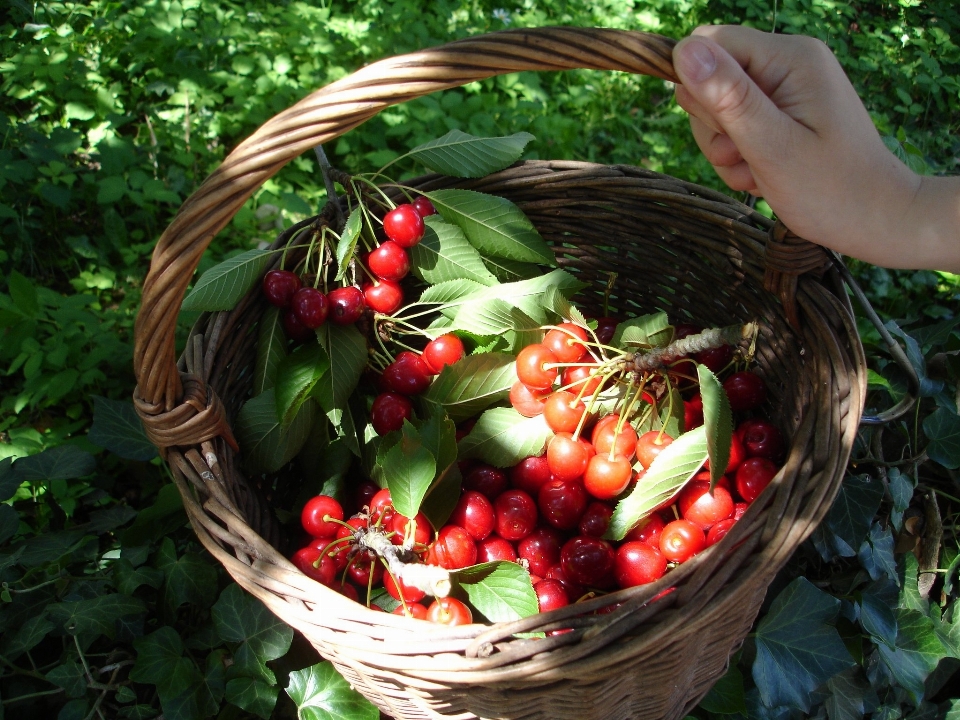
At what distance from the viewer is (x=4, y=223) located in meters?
2.26

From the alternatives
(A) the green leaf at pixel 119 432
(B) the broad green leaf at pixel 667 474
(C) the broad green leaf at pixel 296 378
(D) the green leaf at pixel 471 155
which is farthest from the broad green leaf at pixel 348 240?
(B) the broad green leaf at pixel 667 474

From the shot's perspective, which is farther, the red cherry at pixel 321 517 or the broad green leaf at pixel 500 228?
the broad green leaf at pixel 500 228

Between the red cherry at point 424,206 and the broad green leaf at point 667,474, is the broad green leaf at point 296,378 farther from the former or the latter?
the broad green leaf at point 667,474

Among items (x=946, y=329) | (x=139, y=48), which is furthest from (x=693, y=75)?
(x=139, y=48)

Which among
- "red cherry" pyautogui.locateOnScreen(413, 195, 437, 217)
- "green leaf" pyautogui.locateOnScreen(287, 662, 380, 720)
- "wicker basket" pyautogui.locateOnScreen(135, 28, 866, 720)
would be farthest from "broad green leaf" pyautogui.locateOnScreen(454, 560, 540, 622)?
"red cherry" pyautogui.locateOnScreen(413, 195, 437, 217)

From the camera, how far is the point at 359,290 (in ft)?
4.93

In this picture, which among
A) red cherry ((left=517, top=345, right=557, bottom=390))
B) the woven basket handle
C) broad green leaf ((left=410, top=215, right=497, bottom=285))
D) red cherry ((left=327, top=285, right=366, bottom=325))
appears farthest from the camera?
broad green leaf ((left=410, top=215, right=497, bottom=285))

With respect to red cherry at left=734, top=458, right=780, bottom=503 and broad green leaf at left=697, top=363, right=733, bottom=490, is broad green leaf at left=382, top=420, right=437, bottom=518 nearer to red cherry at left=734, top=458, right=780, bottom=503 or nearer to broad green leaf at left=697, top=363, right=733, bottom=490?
broad green leaf at left=697, top=363, right=733, bottom=490

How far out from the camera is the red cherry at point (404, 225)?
148cm

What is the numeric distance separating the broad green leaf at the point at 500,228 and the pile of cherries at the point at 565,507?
0.25m

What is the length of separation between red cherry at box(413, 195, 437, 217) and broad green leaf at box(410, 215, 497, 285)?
0.10ft

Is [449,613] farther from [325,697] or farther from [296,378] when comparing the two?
[296,378]

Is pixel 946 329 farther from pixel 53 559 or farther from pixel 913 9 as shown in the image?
pixel 913 9

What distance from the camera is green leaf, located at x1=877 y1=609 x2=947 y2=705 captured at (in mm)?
1422
